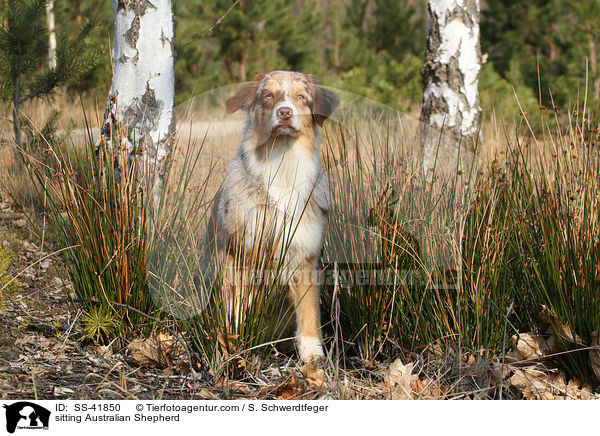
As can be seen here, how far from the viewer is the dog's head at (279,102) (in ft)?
7.89

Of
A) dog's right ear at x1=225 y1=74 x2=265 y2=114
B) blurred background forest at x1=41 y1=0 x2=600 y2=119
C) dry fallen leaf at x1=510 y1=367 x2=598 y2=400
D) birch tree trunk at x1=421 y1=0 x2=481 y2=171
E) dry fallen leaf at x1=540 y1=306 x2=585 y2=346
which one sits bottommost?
dry fallen leaf at x1=510 y1=367 x2=598 y2=400

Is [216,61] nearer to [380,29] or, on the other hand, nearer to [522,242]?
[380,29]

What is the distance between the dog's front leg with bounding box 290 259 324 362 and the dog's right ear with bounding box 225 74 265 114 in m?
0.83

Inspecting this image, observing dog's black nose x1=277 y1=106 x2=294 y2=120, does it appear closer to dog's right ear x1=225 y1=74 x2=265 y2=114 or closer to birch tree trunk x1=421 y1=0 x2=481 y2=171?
dog's right ear x1=225 y1=74 x2=265 y2=114

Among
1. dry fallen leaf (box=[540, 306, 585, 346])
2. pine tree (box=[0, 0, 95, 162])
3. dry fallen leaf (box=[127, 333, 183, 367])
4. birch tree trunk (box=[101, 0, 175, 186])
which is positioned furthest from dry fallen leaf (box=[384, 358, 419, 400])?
pine tree (box=[0, 0, 95, 162])

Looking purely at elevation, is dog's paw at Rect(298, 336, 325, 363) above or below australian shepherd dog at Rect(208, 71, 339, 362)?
below

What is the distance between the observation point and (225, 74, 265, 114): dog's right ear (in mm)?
2402

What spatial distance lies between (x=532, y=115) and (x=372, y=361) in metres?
6.45

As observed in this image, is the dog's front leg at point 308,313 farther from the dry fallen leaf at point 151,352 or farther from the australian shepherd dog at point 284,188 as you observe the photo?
the dry fallen leaf at point 151,352

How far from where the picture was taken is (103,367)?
2598 mm
